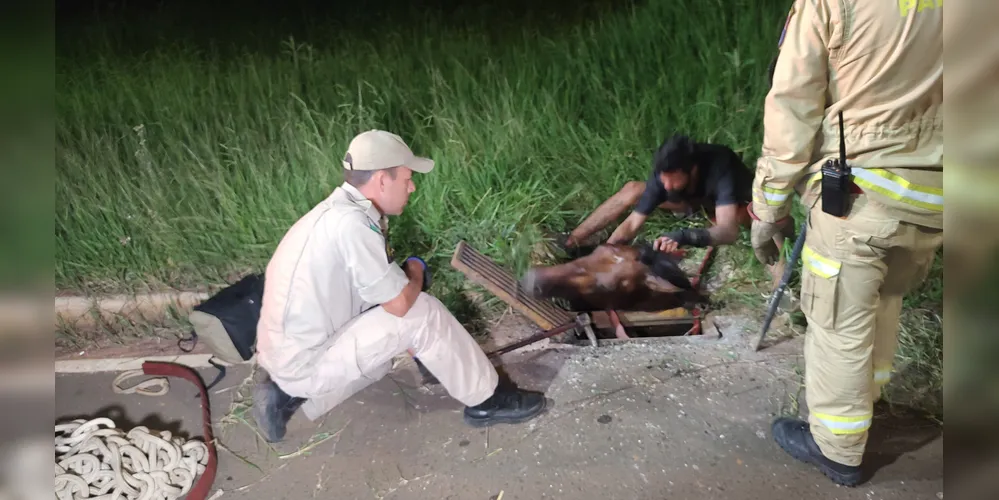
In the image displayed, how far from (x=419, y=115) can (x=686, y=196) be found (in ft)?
3.87

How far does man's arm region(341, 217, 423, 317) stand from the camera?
2.21 meters

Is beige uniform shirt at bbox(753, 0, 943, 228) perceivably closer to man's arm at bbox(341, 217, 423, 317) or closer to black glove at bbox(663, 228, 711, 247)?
black glove at bbox(663, 228, 711, 247)

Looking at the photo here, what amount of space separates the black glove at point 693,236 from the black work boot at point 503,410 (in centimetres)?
93

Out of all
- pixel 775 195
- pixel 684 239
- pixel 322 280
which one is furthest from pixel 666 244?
pixel 322 280

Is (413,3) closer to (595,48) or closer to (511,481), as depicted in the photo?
(595,48)

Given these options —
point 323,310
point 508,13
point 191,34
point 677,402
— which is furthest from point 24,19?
point 677,402

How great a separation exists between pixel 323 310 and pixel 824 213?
1.69m

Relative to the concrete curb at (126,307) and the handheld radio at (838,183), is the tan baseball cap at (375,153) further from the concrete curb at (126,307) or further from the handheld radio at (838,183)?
the handheld radio at (838,183)

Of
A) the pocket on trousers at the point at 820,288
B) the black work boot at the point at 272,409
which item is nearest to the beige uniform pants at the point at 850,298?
the pocket on trousers at the point at 820,288

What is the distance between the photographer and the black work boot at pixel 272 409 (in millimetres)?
2447

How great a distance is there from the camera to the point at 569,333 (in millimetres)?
2857

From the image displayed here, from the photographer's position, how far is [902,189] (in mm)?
1841

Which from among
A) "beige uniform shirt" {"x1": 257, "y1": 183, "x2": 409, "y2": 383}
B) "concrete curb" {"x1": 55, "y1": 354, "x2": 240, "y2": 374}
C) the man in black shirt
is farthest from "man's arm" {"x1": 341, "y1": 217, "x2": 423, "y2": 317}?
"concrete curb" {"x1": 55, "y1": 354, "x2": 240, "y2": 374}

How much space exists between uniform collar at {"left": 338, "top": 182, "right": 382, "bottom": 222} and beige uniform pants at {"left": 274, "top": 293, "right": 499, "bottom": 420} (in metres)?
0.33
